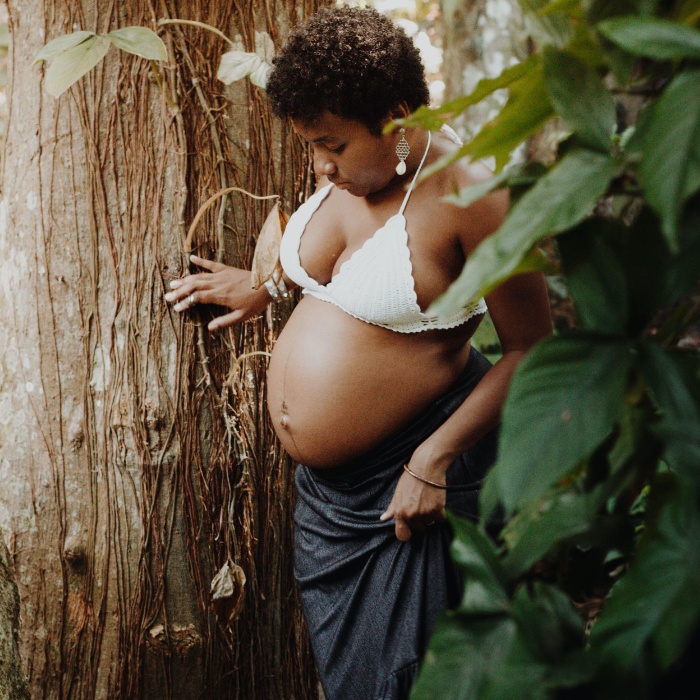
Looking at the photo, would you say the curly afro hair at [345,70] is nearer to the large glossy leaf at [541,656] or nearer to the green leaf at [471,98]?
the green leaf at [471,98]

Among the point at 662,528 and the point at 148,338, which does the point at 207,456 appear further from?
the point at 662,528

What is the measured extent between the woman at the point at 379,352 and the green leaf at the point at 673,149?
81cm

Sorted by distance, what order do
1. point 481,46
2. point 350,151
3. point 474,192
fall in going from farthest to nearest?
point 481,46, point 350,151, point 474,192

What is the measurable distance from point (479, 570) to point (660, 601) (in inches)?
7.1

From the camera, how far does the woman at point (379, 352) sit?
142 centimetres

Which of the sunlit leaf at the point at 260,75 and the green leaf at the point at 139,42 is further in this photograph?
the sunlit leaf at the point at 260,75

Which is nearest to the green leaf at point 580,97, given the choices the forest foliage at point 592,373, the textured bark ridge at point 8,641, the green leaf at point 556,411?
the forest foliage at point 592,373

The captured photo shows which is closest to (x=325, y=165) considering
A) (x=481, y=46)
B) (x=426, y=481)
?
(x=426, y=481)

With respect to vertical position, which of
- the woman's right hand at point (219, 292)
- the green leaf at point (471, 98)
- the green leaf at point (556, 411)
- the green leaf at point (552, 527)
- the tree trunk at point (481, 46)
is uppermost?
the tree trunk at point (481, 46)

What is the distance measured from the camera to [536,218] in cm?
58

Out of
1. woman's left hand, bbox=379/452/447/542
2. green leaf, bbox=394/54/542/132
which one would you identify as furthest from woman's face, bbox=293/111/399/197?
green leaf, bbox=394/54/542/132

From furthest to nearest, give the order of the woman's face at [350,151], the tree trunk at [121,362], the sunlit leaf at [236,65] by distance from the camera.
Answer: the tree trunk at [121,362]
the sunlit leaf at [236,65]
the woman's face at [350,151]

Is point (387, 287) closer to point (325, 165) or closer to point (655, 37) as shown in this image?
point (325, 165)

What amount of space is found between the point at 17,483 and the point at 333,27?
54.9 inches
